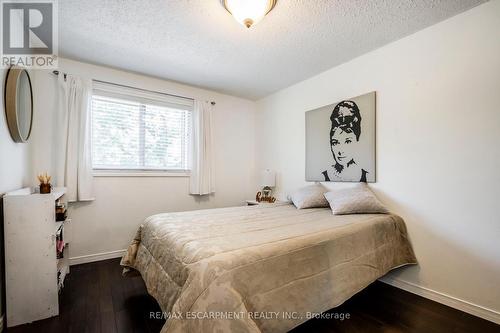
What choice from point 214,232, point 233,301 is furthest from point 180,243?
point 233,301

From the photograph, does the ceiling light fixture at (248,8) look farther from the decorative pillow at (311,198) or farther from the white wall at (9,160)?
the decorative pillow at (311,198)

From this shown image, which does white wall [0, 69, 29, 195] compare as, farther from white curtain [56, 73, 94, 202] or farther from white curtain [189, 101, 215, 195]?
white curtain [189, 101, 215, 195]

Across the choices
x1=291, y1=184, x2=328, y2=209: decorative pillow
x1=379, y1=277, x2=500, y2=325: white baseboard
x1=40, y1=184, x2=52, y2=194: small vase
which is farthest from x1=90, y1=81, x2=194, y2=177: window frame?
x1=379, y1=277, x2=500, y2=325: white baseboard

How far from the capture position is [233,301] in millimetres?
1078

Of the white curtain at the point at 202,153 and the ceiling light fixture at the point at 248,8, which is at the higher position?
the ceiling light fixture at the point at 248,8

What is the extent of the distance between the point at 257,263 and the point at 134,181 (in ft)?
8.23

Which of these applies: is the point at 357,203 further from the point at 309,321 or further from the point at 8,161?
the point at 8,161

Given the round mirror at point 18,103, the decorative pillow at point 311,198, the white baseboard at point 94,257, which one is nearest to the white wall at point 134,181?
the white baseboard at point 94,257

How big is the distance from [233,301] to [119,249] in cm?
256

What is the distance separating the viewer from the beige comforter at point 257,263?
1068 mm

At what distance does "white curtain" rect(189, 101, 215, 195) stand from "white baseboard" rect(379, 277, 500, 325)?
2600mm

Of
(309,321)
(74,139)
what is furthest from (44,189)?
(309,321)

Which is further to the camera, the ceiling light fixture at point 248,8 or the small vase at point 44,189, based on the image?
the small vase at point 44,189

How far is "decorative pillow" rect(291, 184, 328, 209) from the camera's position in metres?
2.67
